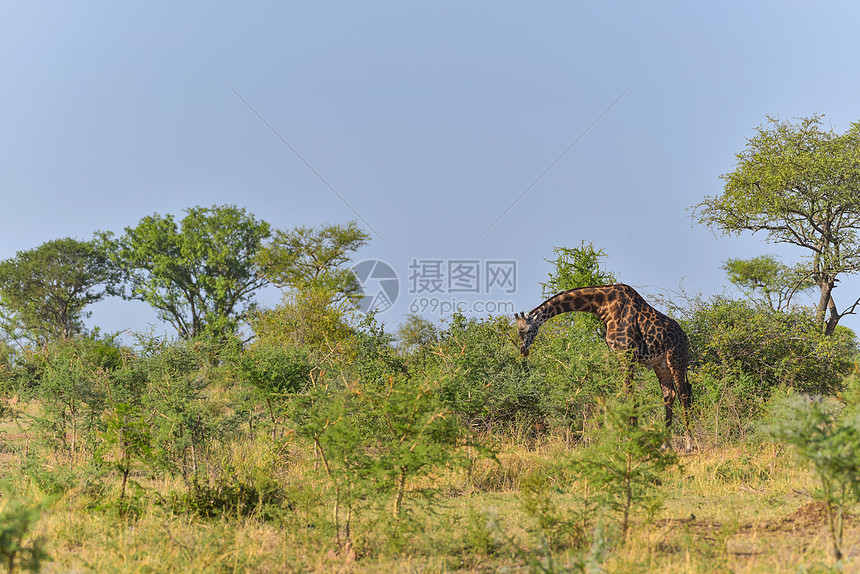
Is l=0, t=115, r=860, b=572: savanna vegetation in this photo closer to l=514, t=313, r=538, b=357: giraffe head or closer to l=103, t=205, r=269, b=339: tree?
l=514, t=313, r=538, b=357: giraffe head

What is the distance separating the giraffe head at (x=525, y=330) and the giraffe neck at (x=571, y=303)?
0.27ft

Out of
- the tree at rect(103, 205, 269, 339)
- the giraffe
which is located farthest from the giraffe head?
the tree at rect(103, 205, 269, 339)

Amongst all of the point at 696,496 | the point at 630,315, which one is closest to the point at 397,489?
the point at 696,496

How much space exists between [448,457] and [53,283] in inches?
1743

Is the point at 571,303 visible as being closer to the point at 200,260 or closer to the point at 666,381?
the point at 666,381

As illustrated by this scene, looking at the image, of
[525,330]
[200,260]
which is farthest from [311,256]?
[525,330]

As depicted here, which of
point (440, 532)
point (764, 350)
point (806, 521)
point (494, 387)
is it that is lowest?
point (440, 532)

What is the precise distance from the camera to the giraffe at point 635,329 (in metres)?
12.1

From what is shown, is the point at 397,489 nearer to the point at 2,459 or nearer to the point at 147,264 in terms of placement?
the point at 2,459

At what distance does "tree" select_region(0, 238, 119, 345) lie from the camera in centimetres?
4262

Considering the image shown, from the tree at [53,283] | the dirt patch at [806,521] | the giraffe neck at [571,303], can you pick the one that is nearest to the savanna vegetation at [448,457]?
the dirt patch at [806,521]

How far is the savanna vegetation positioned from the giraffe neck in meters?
0.88

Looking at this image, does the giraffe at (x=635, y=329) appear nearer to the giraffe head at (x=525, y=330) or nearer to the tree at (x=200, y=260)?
the giraffe head at (x=525, y=330)

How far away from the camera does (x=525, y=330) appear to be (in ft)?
41.6
